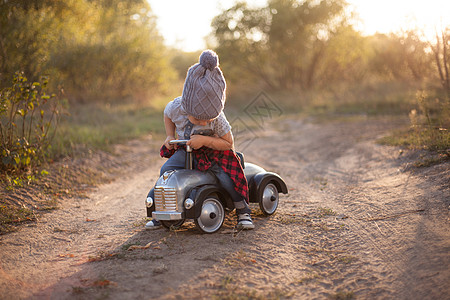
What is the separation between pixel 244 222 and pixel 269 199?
643mm

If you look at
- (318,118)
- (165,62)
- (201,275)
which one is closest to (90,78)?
(165,62)

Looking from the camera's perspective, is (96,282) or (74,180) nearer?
(96,282)

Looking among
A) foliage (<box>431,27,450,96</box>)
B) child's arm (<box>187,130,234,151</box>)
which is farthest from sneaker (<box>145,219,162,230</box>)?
foliage (<box>431,27,450,96</box>)

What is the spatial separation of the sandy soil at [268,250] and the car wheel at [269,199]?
0.41 feet

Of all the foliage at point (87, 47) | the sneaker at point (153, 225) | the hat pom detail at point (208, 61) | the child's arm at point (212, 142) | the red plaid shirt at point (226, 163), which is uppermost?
the foliage at point (87, 47)

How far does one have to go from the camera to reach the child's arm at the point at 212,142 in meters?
4.02

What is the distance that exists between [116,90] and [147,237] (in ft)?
51.9

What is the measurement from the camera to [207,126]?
416 cm

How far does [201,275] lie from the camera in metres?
3.24

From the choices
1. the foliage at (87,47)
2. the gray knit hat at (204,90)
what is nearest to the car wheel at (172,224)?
the gray knit hat at (204,90)

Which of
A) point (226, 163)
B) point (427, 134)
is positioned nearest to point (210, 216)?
point (226, 163)

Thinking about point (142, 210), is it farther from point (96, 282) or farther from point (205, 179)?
point (96, 282)

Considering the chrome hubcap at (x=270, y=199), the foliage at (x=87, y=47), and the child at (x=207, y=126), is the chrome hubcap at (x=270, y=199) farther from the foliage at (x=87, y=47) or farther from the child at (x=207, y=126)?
the foliage at (x=87, y=47)

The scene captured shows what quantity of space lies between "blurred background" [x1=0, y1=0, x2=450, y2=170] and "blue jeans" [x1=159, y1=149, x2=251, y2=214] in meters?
2.75
